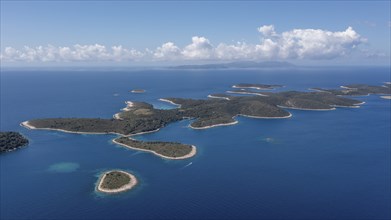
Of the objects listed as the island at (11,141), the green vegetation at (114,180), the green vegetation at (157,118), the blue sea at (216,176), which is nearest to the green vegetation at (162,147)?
the blue sea at (216,176)

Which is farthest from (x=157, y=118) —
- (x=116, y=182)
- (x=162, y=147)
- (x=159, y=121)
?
(x=116, y=182)

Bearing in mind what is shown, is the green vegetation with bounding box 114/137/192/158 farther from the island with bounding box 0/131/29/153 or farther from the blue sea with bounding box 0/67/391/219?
the island with bounding box 0/131/29/153

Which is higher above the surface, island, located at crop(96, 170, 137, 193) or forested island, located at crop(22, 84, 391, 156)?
forested island, located at crop(22, 84, 391, 156)

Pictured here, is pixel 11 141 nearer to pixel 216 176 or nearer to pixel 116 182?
pixel 116 182

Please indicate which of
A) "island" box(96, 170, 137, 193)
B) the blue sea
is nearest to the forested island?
the blue sea

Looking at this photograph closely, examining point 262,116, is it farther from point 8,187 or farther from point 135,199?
point 8,187

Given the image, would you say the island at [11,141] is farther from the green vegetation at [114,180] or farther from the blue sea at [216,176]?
the green vegetation at [114,180]

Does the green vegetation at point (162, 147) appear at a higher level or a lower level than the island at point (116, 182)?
higher
